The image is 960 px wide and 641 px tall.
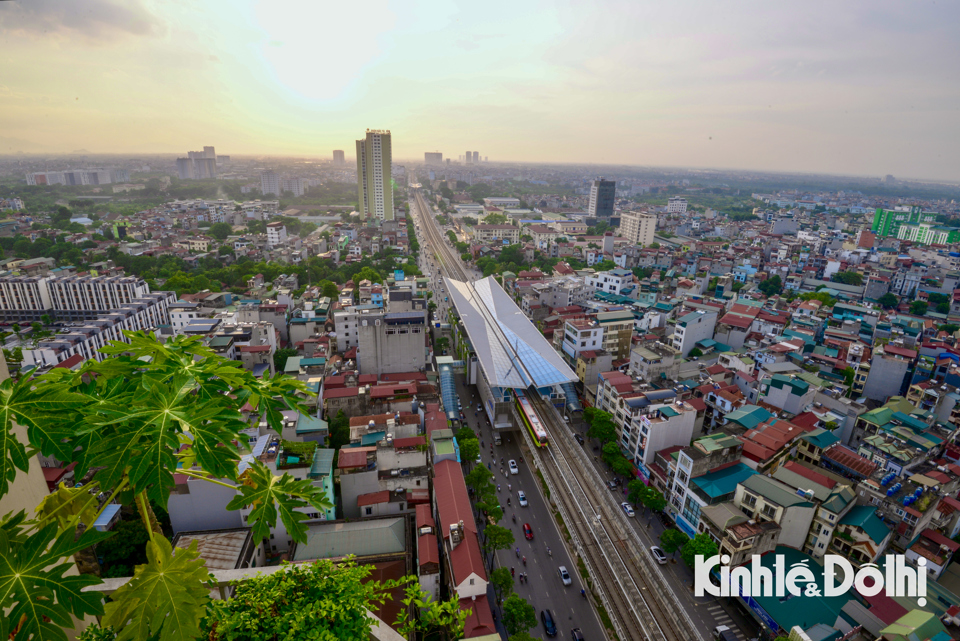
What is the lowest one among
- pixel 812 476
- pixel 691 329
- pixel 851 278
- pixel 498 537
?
pixel 498 537

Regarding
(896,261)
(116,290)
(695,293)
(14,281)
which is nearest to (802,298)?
(695,293)

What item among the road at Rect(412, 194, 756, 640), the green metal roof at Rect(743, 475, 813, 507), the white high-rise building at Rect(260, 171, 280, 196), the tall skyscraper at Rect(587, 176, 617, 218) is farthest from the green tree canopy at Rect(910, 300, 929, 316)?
the white high-rise building at Rect(260, 171, 280, 196)

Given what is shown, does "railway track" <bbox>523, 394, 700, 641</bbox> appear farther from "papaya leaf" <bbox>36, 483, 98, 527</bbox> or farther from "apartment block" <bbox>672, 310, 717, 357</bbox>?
"papaya leaf" <bbox>36, 483, 98, 527</bbox>

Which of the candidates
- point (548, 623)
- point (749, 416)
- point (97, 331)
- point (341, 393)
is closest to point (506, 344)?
point (341, 393)

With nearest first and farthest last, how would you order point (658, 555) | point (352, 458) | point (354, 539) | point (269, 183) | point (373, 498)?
point (354, 539), point (658, 555), point (373, 498), point (352, 458), point (269, 183)

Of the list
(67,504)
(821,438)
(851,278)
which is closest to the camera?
(67,504)

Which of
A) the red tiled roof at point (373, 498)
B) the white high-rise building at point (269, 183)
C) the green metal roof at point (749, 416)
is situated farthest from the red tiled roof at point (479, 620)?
the white high-rise building at point (269, 183)

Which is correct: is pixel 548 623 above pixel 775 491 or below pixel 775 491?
below

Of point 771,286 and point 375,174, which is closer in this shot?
point 771,286

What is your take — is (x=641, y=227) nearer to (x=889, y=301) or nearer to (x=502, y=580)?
(x=889, y=301)
